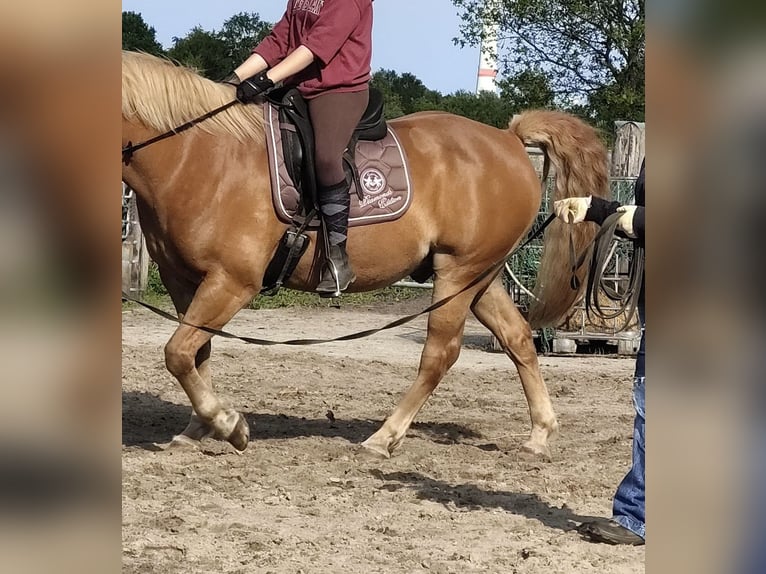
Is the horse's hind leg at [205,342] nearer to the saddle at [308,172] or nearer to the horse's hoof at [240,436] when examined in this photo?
the horse's hoof at [240,436]

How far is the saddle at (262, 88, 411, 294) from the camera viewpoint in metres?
5.13

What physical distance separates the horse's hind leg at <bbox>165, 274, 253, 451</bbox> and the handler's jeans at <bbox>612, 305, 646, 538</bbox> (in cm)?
214

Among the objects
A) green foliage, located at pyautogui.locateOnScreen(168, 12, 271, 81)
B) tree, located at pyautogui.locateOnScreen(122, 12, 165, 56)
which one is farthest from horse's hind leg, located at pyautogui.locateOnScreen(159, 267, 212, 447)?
tree, located at pyautogui.locateOnScreen(122, 12, 165, 56)

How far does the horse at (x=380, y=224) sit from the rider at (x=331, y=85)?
0.46ft

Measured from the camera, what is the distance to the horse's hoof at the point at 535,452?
5.43m

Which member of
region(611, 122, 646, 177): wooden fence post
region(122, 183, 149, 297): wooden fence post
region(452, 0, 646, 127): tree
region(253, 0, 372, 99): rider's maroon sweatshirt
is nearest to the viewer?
region(253, 0, 372, 99): rider's maroon sweatshirt

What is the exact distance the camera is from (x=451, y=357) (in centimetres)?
568

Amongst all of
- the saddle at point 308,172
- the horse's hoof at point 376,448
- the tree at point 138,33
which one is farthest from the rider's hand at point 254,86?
the tree at point 138,33

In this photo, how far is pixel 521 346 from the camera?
19.6 ft

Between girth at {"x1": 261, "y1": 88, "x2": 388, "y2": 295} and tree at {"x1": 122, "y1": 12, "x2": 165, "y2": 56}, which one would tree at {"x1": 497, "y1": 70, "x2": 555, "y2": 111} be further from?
girth at {"x1": 261, "y1": 88, "x2": 388, "y2": 295}

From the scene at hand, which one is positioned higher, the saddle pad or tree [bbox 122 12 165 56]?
tree [bbox 122 12 165 56]
